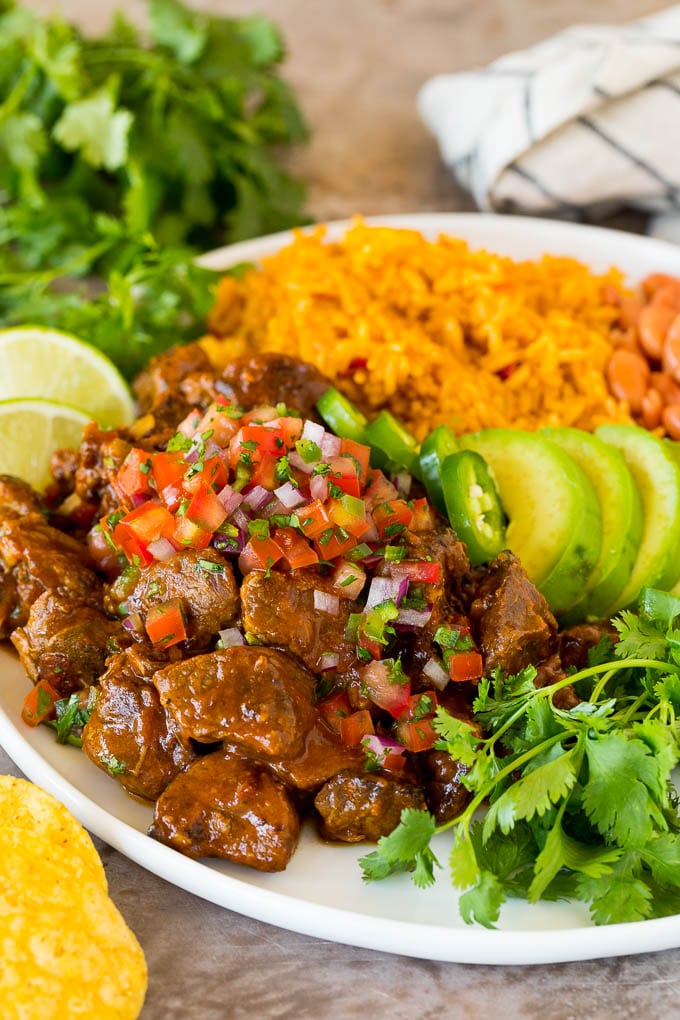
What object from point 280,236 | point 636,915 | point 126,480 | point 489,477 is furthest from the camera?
point 280,236

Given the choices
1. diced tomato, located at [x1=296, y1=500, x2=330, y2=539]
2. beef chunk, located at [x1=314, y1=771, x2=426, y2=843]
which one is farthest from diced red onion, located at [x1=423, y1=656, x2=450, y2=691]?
diced tomato, located at [x1=296, y1=500, x2=330, y2=539]

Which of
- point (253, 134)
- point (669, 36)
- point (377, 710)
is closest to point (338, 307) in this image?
point (253, 134)

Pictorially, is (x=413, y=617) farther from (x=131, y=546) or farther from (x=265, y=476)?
(x=131, y=546)

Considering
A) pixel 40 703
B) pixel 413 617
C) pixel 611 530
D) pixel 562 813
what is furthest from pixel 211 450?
pixel 562 813

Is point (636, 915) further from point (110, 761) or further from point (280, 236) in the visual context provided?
point (280, 236)

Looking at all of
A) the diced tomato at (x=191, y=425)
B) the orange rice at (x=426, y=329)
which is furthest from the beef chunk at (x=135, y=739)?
the orange rice at (x=426, y=329)

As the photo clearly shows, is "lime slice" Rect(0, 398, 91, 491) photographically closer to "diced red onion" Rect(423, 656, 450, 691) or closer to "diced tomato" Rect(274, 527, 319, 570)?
"diced tomato" Rect(274, 527, 319, 570)
